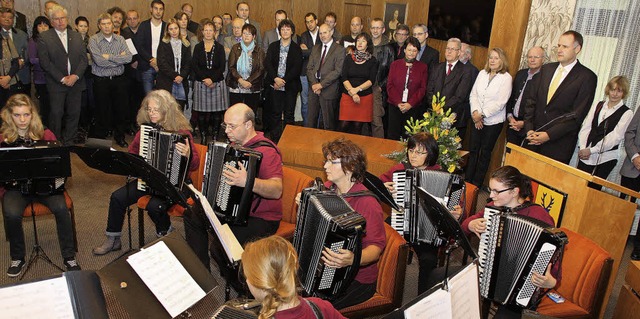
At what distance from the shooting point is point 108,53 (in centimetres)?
786

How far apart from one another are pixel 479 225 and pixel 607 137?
3.13 m

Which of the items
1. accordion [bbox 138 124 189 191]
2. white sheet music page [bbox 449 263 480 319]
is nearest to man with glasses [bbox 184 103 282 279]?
Result: accordion [bbox 138 124 189 191]

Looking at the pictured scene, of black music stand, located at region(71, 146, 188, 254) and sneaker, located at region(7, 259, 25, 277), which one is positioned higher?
black music stand, located at region(71, 146, 188, 254)

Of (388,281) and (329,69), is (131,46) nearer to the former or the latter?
(329,69)

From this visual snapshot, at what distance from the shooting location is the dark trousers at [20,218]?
462 cm

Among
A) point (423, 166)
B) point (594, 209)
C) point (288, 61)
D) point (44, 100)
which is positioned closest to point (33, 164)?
point (423, 166)

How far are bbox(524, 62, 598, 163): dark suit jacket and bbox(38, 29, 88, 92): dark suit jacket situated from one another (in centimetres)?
591

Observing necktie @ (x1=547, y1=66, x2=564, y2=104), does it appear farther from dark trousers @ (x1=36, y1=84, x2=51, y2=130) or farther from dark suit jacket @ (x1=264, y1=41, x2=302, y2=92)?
dark trousers @ (x1=36, y1=84, x2=51, y2=130)

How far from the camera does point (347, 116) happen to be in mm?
7895

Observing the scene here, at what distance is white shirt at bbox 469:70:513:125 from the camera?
675 centimetres

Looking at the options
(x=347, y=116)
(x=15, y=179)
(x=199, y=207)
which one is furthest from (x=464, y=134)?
(x=15, y=179)

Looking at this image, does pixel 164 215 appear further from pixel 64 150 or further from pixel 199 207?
pixel 199 207

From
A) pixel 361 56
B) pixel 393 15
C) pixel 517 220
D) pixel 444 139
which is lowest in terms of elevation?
pixel 517 220

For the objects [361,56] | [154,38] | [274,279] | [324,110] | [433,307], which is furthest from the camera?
[154,38]
